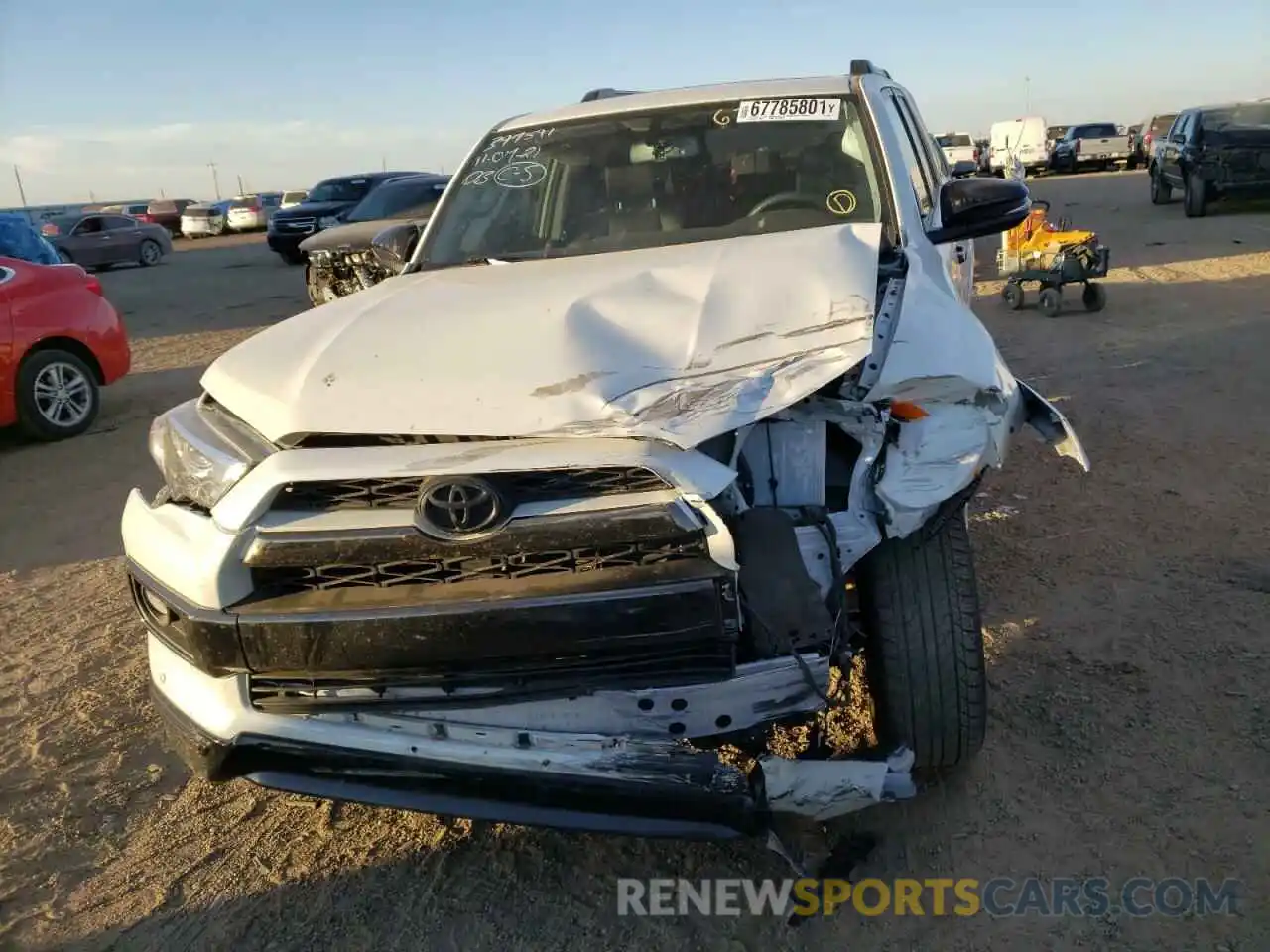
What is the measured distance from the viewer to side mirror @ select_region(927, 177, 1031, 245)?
10.8 ft

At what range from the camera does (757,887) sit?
8.14ft

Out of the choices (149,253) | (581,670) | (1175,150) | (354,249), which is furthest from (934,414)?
(149,253)

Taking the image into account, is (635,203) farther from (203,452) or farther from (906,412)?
(203,452)

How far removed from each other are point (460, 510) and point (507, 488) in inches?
4.3

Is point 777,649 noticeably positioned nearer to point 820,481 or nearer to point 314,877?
point 820,481

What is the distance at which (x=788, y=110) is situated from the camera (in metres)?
3.79

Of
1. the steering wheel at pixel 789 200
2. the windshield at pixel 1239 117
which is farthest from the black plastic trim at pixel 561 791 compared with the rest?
the windshield at pixel 1239 117

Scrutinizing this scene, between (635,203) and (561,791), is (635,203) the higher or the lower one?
the higher one

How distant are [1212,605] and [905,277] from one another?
1.87m

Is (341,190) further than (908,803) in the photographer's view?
Yes

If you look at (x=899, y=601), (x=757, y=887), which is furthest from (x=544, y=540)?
(x=757, y=887)

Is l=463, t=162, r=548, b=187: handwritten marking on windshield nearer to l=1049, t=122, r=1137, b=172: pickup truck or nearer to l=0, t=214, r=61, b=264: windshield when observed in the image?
l=0, t=214, r=61, b=264: windshield

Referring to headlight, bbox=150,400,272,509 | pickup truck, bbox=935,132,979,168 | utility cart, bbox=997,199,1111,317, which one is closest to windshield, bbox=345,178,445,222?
utility cart, bbox=997,199,1111,317

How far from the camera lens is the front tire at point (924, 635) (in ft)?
7.78
